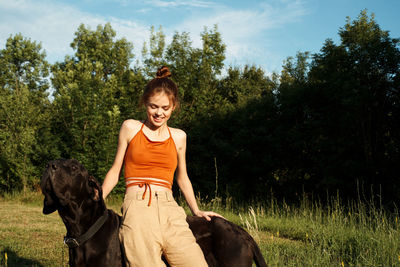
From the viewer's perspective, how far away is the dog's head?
243cm

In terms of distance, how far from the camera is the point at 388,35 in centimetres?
1331

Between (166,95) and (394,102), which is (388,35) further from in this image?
(166,95)

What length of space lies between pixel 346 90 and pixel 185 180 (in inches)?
470

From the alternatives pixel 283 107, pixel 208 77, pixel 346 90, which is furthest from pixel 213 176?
pixel 346 90

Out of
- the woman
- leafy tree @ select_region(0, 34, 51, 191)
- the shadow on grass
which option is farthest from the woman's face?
leafy tree @ select_region(0, 34, 51, 191)

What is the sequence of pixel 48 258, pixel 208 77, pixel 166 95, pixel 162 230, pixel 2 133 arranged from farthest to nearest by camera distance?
pixel 208 77 → pixel 2 133 → pixel 48 258 → pixel 166 95 → pixel 162 230

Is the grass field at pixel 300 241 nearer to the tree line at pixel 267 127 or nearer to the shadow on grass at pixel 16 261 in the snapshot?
the shadow on grass at pixel 16 261

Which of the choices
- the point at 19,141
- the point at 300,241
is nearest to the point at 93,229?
the point at 300,241

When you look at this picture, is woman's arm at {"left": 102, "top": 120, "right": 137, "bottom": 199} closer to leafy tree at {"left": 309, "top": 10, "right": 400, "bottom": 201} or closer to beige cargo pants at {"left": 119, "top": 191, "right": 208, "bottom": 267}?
beige cargo pants at {"left": 119, "top": 191, "right": 208, "bottom": 267}

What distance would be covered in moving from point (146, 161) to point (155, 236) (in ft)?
1.99

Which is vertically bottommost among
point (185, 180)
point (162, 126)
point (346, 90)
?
point (185, 180)

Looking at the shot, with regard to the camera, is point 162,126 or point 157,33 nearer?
point 162,126

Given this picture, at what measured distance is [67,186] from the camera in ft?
8.07

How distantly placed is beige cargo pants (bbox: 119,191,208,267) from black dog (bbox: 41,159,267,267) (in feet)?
0.38
